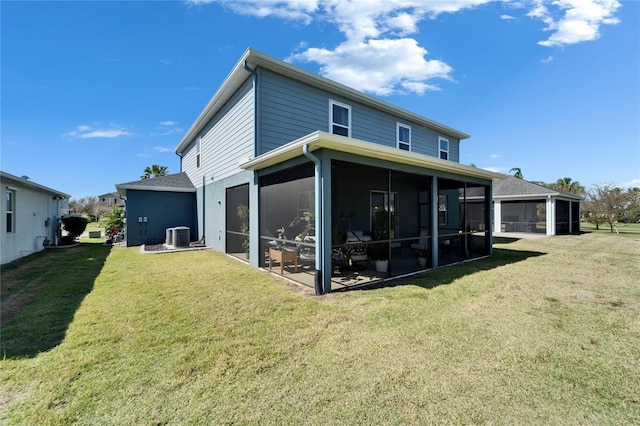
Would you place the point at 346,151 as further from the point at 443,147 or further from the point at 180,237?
the point at 443,147

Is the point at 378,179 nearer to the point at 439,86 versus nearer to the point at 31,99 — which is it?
the point at 439,86

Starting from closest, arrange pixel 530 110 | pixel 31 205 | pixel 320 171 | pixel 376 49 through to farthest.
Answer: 1. pixel 320 171
2. pixel 376 49
3. pixel 31 205
4. pixel 530 110

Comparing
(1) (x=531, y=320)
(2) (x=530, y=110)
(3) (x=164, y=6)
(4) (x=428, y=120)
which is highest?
(3) (x=164, y=6)

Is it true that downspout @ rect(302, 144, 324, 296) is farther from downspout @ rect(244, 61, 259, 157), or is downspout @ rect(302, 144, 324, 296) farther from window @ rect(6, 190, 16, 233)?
window @ rect(6, 190, 16, 233)

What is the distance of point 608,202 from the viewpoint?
18.7 meters

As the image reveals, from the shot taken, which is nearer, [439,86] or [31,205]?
[31,205]

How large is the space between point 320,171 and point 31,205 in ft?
39.9

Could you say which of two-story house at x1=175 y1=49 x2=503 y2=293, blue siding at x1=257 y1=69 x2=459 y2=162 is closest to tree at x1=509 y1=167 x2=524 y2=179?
two-story house at x1=175 y1=49 x2=503 y2=293

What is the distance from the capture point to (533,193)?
54.9 ft

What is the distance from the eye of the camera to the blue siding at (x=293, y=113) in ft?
23.7

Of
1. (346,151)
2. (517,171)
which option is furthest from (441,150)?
(517,171)

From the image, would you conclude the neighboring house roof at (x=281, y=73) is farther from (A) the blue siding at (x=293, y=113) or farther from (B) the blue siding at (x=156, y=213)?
(B) the blue siding at (x=156, y=213)

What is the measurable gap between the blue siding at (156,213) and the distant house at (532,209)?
19.0 meters

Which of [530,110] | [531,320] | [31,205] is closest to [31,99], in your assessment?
[31,205]
